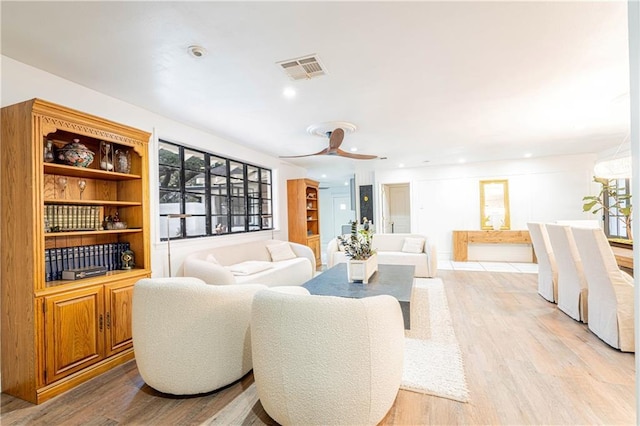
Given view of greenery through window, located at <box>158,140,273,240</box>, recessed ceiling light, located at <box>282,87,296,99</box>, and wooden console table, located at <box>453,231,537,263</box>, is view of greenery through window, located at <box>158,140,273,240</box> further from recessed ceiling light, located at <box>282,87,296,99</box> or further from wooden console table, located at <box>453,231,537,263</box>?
wooden console table, located at <box>453,231,537,263</box>

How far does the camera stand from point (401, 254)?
5.69 meters

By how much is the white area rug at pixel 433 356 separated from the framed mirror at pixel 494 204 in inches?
169

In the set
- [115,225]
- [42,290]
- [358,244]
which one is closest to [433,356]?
[358,244]

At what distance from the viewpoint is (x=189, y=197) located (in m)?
4.27

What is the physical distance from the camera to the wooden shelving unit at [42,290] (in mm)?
2094

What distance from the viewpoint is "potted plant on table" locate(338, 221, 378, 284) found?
130 inches

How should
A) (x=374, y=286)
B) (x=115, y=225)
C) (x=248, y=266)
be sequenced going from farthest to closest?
(x=248, y=266) → (x=374, y=286) → (x=115, y=225)

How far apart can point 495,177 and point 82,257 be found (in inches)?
318

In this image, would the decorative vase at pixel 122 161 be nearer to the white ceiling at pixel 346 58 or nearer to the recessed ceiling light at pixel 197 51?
the white ceiling at pixel 346 58

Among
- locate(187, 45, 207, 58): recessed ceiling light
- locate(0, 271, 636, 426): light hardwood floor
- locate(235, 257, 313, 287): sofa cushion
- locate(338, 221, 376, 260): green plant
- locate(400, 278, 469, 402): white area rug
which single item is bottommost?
locate(0, 271, 636, 426): light hardwood floor

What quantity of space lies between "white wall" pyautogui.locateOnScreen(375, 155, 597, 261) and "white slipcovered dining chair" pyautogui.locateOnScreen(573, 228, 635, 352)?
4633mm

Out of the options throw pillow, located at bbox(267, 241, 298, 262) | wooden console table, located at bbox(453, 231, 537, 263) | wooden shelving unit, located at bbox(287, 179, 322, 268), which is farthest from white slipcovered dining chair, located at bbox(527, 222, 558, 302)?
wooden shelving unit, located at bbox(287, 179, 322, 268)

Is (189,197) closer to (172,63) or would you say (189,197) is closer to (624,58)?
(172,63)

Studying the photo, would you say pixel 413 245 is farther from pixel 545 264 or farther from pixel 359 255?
pixel 359 255
